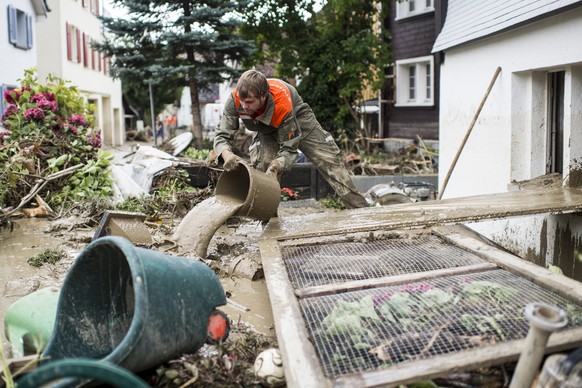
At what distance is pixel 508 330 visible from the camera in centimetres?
297

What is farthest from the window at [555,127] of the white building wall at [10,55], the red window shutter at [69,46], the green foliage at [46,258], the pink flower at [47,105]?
the red window shutter at [69,46]

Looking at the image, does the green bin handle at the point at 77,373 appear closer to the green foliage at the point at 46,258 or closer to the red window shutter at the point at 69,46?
the green foliage at the point at 46,258

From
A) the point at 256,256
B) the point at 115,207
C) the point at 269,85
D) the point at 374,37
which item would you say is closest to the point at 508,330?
the point at 256,256

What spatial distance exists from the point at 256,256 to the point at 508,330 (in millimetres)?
3069

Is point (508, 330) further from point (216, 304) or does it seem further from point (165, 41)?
point (165, 41)

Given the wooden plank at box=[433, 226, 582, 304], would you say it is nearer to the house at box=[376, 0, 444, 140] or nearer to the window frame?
the house at box=[376, 0, 444, 140]

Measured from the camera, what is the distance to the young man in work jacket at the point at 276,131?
5496 mm

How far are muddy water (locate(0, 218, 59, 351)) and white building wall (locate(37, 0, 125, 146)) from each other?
14.0 meters

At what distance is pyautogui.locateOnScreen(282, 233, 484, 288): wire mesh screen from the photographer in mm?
3996

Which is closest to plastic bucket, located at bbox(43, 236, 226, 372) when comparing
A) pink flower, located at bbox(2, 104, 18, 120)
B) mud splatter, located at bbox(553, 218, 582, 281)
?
mud splatter, located at bbox(553, 218, 582, 281)

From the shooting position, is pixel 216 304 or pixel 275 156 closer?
pixel 216 304

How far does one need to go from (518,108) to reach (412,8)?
11.3 meters

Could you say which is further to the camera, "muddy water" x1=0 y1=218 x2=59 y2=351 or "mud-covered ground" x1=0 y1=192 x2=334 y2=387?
"muddy water" x1=0 y1=218 x2=59 y2=351

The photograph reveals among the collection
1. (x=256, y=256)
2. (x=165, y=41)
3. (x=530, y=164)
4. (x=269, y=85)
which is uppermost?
(x=165, y=41)
